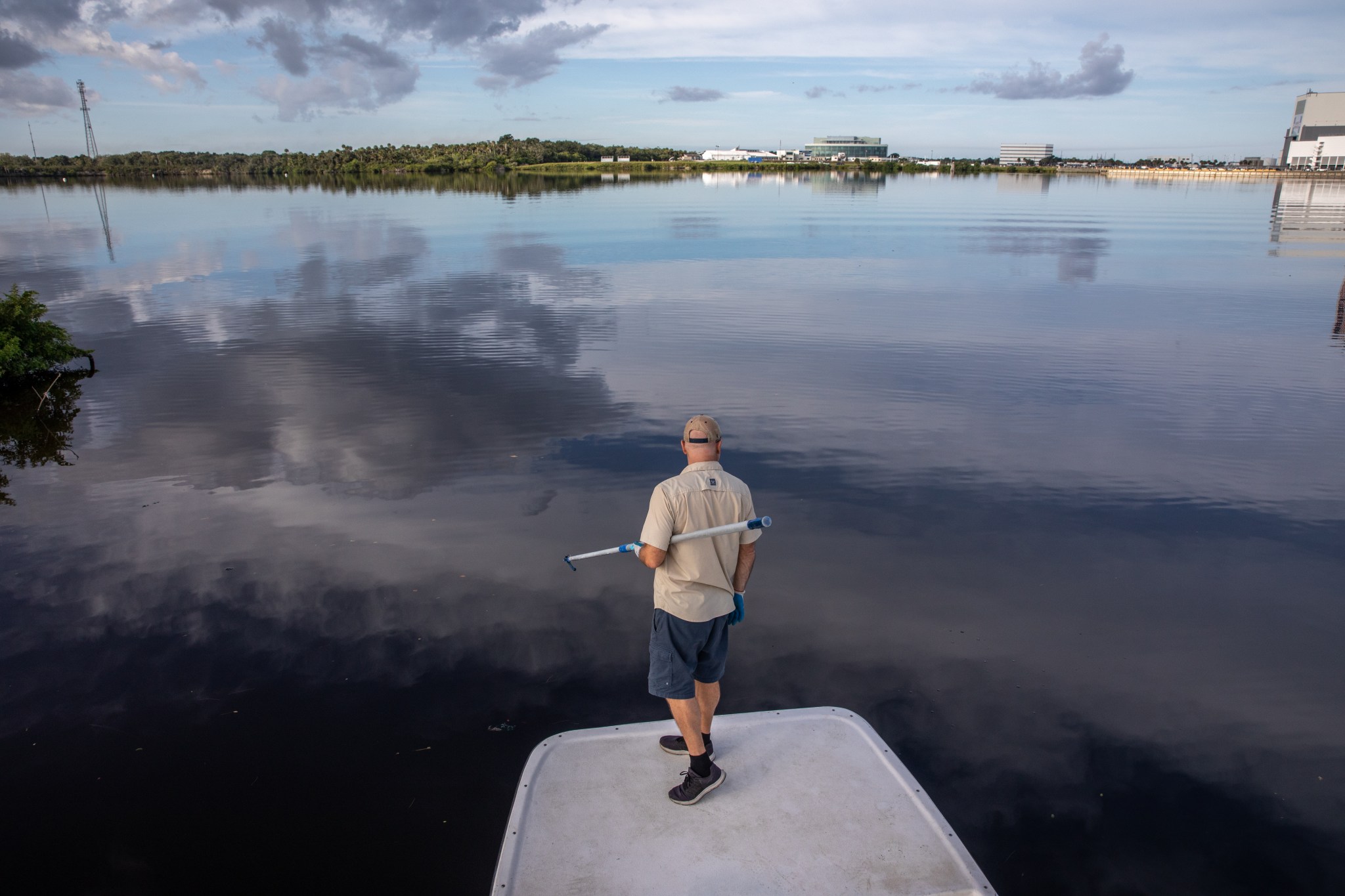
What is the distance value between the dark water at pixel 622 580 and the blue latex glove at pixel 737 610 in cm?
109

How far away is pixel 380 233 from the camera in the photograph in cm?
4275

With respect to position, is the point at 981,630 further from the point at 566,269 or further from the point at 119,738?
the point at 566,269

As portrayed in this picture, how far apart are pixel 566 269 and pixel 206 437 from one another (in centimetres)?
1883

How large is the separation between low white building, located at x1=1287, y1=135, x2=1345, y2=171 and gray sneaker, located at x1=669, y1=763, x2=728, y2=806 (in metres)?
206

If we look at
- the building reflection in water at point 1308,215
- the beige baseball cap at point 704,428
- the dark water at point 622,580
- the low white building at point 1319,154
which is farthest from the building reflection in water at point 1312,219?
the low white building at point 1319,154

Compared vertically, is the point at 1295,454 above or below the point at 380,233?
below

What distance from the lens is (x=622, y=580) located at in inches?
313

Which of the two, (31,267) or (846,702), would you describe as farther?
(31,267)

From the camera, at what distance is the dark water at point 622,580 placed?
5055 mm

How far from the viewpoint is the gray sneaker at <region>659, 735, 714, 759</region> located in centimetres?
496

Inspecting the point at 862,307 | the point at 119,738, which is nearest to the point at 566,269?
the point at 862,307

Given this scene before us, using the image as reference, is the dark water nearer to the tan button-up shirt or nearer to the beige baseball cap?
the tan button-up shirt

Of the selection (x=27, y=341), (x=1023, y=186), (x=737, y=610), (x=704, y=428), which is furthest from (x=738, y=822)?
(x=1023, y=186)

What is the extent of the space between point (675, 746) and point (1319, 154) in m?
212
